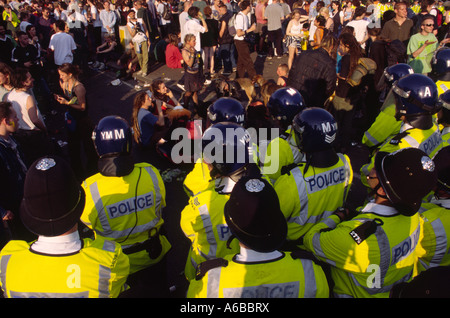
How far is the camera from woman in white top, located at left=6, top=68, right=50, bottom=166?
5.29m

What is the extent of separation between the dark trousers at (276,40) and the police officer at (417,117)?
29.6ft

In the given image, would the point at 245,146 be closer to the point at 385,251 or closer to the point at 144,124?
the point at 385,251

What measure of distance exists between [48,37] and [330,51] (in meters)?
11.5

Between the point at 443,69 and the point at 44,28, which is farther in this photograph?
the point at 44,28

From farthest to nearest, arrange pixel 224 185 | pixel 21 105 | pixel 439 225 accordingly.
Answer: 1. pixel 21 105
2. pixel 224 185
3. pixel 439 225

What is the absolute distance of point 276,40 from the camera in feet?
39.9

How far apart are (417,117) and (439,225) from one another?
5.01 ft

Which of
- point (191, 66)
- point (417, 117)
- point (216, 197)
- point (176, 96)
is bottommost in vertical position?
point (176, 96)

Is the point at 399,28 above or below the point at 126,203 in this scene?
above

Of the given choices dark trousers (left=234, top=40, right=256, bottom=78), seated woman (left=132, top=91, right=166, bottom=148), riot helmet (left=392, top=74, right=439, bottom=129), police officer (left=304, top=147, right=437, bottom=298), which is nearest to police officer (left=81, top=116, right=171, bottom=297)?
police officer (left=304, top=147, right=437, bottom=298)

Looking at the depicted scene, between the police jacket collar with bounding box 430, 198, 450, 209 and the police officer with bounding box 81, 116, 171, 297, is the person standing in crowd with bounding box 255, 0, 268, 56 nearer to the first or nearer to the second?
the police officer with bounding box 81, 116, 171, 297

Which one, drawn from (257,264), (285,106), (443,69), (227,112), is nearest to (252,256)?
(257,264)

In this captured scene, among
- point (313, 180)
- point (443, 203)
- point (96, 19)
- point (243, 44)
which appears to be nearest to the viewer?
point (443, 203)

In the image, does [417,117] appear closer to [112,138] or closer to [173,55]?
[112,138]
